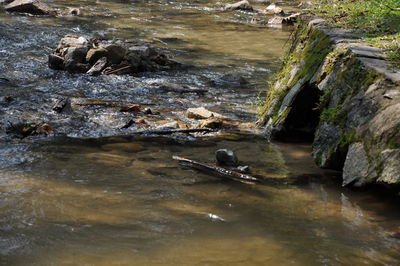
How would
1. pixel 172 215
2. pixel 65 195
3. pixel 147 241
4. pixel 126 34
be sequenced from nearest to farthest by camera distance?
pixel 147 241 < pixel 172 215 < pixel 65 195 < pixel 126 34

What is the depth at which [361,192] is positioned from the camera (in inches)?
193

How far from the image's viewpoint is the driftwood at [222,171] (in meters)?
5.26

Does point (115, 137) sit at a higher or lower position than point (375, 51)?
lower

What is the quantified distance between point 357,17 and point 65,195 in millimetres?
4873

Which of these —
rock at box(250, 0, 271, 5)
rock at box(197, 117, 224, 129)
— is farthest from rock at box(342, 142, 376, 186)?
rock at box(250, 0, 271, 5)

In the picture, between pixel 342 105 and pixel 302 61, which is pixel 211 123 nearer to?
pixel 302 61

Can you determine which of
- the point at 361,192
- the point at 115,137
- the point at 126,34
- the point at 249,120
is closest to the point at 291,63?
the point at 249,120

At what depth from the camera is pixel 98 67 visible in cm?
1006

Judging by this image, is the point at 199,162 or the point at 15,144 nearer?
the point at 199,162

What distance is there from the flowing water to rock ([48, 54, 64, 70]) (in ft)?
4.41

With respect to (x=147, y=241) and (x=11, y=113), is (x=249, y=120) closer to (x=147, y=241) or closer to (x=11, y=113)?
(x=11, y=113)

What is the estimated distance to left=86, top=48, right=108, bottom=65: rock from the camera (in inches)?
408

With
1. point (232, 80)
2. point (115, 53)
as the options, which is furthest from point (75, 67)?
point (232, 80)

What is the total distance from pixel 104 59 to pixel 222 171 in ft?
17.9
